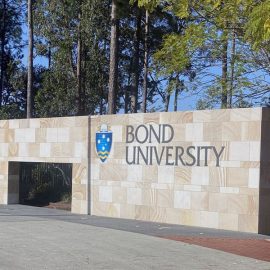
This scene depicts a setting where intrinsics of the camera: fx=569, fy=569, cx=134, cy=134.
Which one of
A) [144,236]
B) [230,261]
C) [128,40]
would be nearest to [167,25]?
[128,40]

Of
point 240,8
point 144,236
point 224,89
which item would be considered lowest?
point 144,236

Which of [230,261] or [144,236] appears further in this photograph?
[144,236]

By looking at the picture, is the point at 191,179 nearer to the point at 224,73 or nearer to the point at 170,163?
the point at 170,163

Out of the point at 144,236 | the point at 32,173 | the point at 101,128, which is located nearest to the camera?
the point at 144,236

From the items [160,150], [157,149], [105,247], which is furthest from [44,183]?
[105,247]

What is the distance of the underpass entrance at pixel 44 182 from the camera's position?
2706 cm

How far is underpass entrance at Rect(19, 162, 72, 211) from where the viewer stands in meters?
27.1

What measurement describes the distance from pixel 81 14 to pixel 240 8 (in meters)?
21.1

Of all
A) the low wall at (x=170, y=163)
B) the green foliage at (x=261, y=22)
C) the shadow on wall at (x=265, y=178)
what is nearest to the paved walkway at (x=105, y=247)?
the shadow on wall at (x=265, y=178)

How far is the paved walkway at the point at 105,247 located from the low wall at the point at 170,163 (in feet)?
2.63

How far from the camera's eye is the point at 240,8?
16078 mm

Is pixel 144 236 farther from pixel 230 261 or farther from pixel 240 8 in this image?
pixel 240 8

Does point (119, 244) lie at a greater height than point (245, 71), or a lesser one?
lesser

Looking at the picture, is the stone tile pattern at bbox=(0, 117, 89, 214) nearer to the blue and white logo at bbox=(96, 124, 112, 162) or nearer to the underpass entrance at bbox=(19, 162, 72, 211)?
the blue and white logo at bbox=(96, 124, 112, 162)
